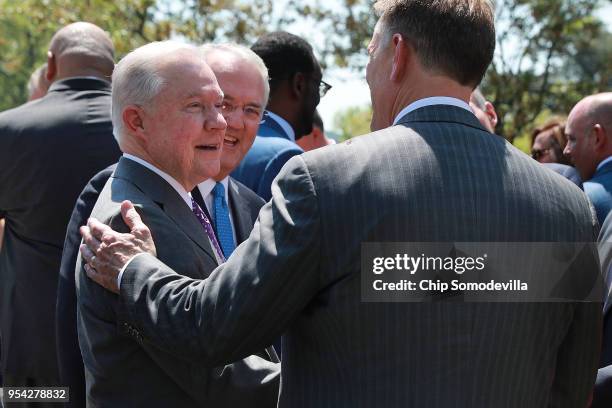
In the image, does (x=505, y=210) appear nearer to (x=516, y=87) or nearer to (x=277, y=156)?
(x=277, y=156)

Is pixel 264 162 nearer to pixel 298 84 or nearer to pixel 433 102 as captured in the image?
pixel 298 84

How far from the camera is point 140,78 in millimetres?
3189

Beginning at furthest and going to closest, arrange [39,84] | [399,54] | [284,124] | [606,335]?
[39,84]
[284,124]
[606,335]
[399,54]

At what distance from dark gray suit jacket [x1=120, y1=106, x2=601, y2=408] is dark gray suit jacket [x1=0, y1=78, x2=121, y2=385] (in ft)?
7.05

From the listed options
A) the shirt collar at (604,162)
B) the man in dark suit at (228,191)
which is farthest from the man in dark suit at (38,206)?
the shirt collar at (604,162)

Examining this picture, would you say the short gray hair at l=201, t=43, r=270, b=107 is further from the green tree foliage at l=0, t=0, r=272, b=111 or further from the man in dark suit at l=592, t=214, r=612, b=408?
the green tree foliage at l=0, t=0, r=272, b=111

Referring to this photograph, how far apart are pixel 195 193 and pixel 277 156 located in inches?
35.4

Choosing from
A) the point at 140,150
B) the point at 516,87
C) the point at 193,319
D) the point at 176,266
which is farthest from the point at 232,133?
the point at 516,87

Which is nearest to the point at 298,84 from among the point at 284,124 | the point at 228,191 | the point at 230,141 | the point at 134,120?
the point at 284,124

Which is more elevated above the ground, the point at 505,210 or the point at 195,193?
the point at 505,210

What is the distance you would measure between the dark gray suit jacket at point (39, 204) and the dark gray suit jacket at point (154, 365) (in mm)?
1682

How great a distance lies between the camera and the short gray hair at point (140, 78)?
3.18 metres

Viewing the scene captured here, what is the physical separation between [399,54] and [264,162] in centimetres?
219

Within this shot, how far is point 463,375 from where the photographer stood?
247cm
